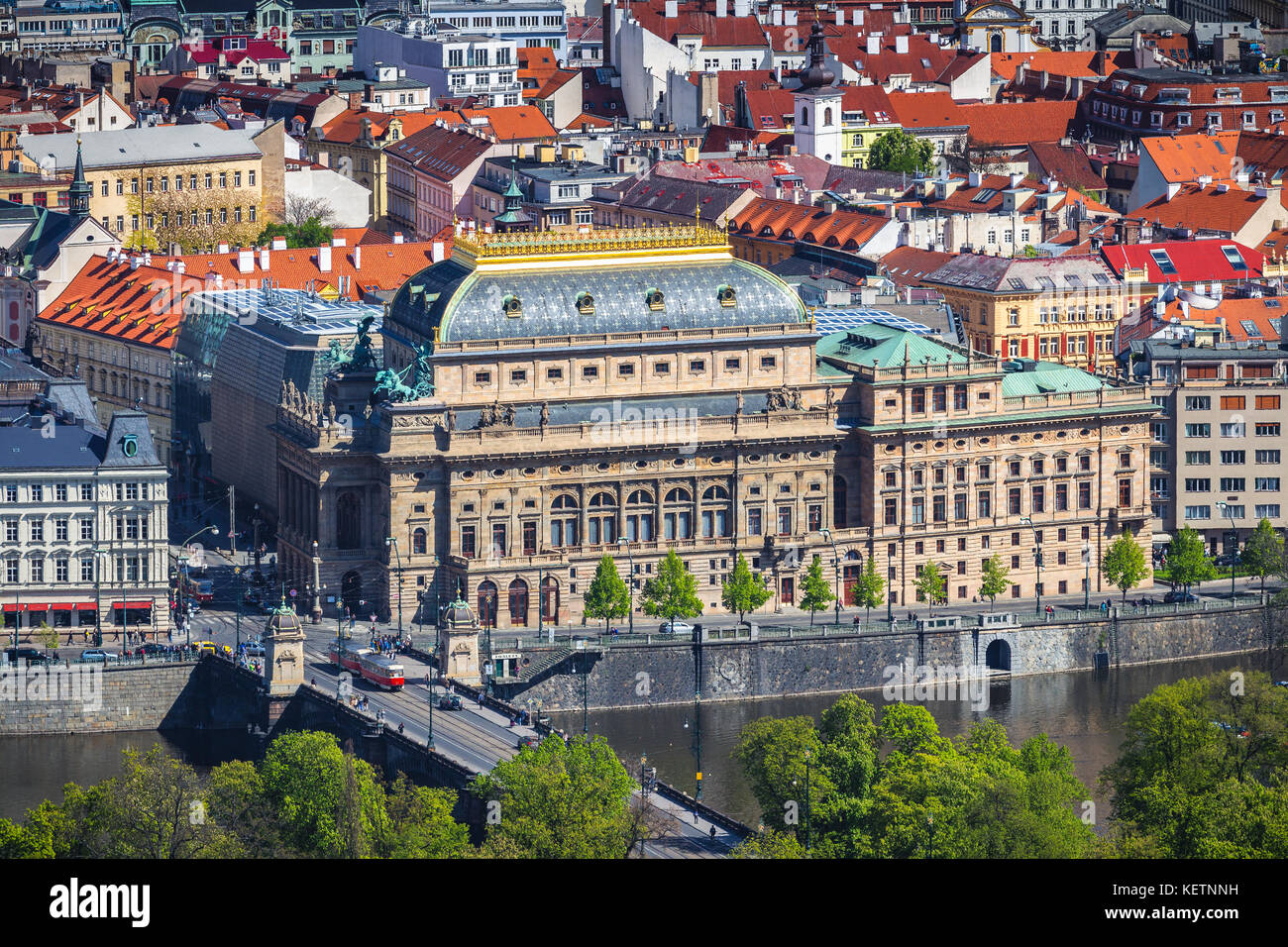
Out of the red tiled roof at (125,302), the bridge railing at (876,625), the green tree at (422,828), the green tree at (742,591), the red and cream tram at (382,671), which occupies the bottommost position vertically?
the bridge railing at (876,625)

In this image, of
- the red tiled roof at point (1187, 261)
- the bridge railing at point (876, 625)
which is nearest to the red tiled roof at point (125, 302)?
the bridge railing at point (876, 625)

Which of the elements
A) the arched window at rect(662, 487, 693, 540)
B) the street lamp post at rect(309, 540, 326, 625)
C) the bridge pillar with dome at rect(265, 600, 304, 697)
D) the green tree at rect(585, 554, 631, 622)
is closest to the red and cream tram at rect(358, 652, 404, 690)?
the bridge pillar with dome at rect(265, 600, 304, 697)

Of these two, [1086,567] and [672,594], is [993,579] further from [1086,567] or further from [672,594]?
[672,594]

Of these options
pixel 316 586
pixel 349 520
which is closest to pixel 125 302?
pixel 349 520

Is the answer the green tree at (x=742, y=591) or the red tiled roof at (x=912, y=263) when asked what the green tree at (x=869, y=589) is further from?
the red tiled roof at (x=912, y=263)

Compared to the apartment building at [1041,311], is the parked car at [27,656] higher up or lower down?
lower down

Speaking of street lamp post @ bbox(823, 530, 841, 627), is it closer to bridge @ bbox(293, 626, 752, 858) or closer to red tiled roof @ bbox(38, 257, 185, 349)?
bridge @ bbox(293, 626, 752, 858)

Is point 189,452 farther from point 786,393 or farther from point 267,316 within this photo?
point 786,393
